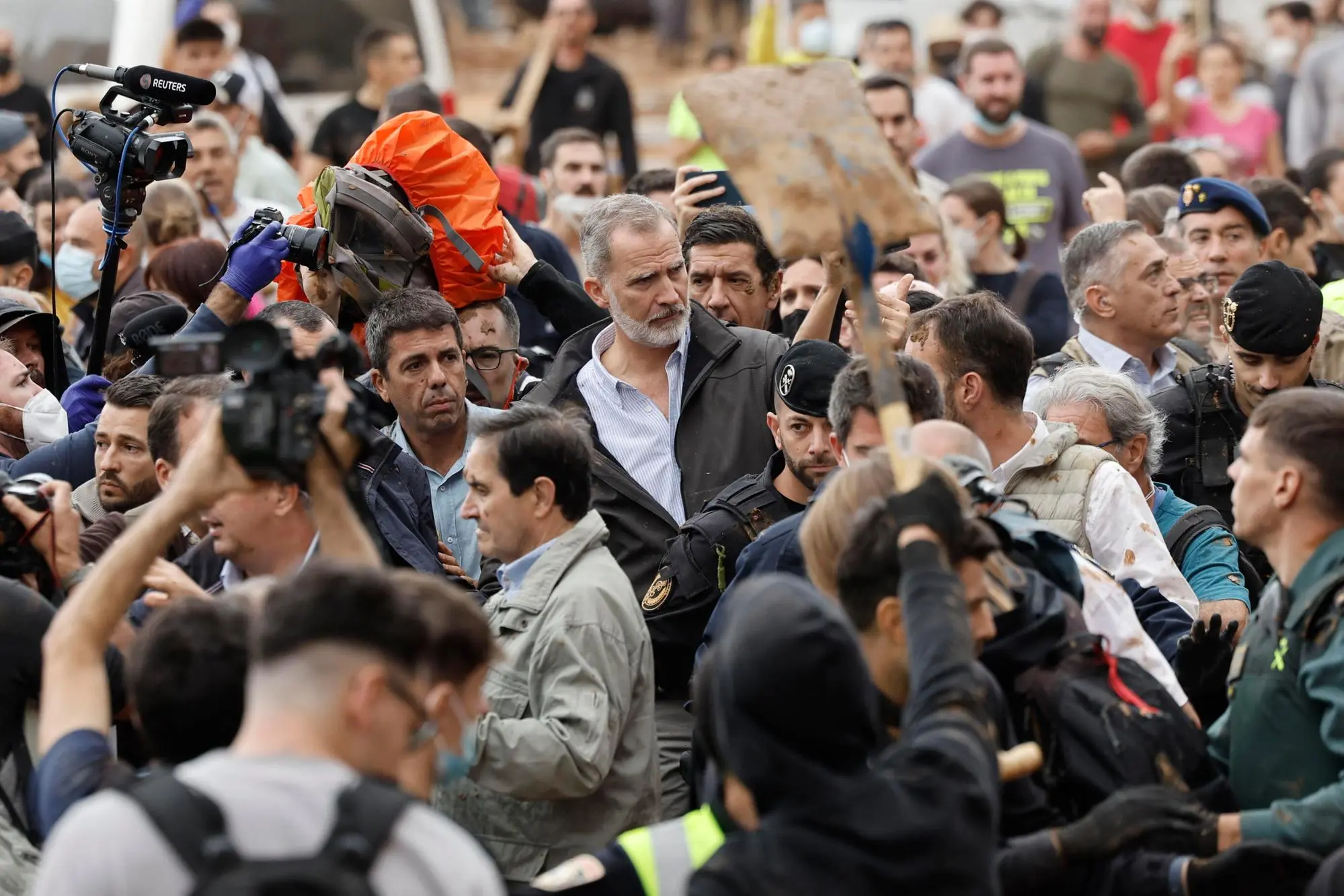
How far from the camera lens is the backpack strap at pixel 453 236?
640 centimetres

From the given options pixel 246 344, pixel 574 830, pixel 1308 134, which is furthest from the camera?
pixel 1308 134

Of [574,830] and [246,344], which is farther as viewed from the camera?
[574,830]

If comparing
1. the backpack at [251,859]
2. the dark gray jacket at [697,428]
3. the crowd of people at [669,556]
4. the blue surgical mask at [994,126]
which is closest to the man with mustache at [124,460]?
the crowd of people at [669,556]

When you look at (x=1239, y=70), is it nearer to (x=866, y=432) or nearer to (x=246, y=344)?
(x=866, y=432)

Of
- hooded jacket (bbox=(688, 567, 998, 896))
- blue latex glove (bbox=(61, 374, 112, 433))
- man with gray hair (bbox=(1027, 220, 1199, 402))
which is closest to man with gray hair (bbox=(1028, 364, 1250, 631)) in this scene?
man with gray hair (bbox=(1027, 220, 1199, 402))

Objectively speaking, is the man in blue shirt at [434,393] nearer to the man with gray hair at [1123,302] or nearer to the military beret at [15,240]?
the man with gray hair at [1123,302]

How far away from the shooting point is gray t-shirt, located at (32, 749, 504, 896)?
2.55m

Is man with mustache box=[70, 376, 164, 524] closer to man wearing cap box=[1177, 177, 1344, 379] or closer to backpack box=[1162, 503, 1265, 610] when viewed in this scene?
backpack box=[1162, 503, 1265, 610]

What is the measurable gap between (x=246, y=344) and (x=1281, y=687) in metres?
2.16

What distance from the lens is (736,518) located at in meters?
5.20

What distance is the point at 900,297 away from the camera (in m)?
5.92

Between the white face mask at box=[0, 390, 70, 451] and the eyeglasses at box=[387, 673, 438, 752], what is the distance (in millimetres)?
3579

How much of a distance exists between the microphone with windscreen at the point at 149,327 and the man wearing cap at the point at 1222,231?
410cm

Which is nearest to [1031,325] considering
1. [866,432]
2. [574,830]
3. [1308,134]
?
[866,432]
